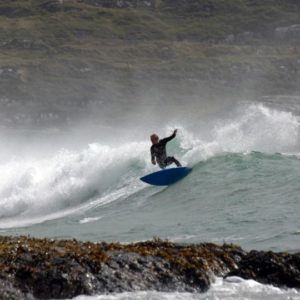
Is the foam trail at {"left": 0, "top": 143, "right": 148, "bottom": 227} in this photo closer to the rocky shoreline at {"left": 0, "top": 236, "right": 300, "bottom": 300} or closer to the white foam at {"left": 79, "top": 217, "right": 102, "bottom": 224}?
the white foam at {"left": 79, "top": 217, "right": 102, "bottom": 224}

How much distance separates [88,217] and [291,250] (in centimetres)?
1132

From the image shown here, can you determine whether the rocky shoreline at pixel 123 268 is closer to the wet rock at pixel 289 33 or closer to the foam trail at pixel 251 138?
the foam trail at pixel 251 138

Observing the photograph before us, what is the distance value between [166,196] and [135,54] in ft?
349

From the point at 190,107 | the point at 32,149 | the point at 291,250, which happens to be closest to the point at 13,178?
the point at 291,250

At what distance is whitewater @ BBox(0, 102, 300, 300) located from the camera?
1952 cm

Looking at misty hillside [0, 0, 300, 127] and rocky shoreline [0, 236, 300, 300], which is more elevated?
misty hillside [0, 0, 300, 127]

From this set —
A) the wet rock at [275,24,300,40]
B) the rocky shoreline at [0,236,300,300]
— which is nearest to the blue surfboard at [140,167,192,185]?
the rocky shoreline at [0,236,300,300]

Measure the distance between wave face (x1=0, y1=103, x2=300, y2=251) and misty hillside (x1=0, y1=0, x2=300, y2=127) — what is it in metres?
68.8

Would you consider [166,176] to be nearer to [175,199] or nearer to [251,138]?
[175,199]

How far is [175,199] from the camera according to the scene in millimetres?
27391

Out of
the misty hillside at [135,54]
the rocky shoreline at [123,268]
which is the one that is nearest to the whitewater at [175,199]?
the rocky shoreline at [123,268]

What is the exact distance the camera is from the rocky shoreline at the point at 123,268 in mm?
13516

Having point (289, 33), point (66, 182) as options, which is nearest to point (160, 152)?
point (66, 182)

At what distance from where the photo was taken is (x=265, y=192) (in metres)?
25.5
